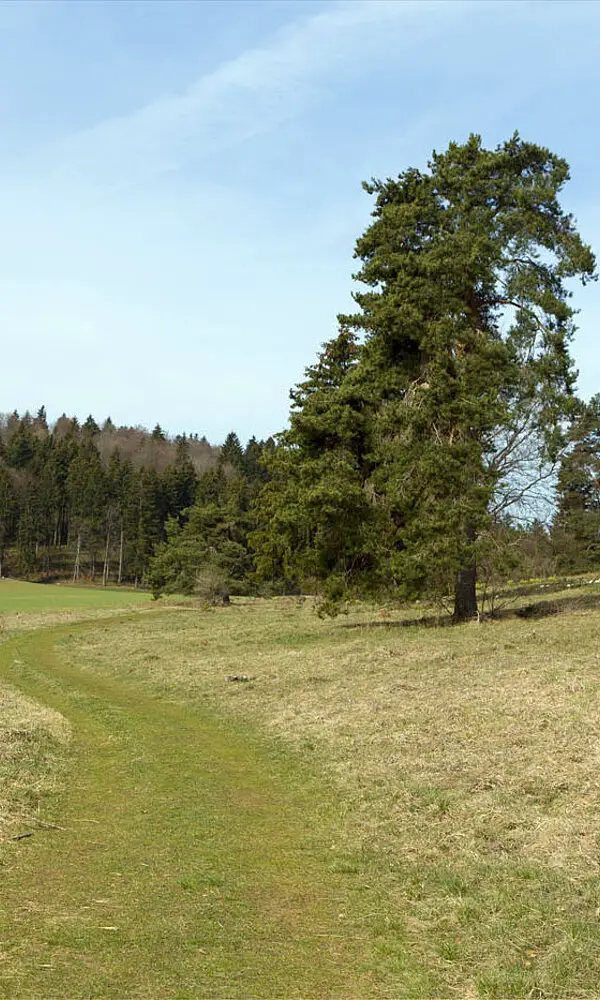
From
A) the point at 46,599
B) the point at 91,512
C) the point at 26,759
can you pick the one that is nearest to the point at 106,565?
the point at 91,512

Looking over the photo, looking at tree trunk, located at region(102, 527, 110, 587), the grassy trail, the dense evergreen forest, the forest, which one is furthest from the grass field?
tree trunk, located at region(102, 527, 110, 587)

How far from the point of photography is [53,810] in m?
9.29

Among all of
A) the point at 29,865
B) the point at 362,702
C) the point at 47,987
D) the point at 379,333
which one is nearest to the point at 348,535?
the point at 379,333

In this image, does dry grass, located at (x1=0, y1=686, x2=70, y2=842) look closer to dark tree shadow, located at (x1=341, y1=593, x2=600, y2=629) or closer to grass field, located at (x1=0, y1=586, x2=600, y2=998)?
grass field, located at (x1=0, y1=586, x2=600, y2=998)

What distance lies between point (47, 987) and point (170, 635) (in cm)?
2796

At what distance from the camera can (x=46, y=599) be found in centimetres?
6688

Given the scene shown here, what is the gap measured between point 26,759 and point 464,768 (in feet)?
20.3

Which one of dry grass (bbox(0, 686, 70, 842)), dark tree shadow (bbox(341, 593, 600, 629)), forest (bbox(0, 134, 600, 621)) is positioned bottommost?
dry grass (bbox(0, 686, 70, 842))

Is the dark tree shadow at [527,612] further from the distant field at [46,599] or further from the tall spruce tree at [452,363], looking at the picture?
the distant field at [46,599]

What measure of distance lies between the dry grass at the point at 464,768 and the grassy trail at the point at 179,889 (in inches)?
25.5

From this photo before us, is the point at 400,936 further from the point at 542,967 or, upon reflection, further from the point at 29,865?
the point at 29,865

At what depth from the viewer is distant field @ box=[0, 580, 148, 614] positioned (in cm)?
5638

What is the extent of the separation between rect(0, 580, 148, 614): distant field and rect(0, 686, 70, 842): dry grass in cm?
3967

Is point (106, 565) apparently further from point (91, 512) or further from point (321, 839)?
point (321, 839)
